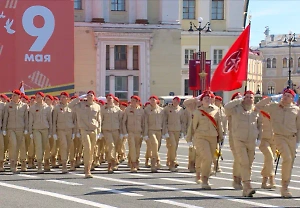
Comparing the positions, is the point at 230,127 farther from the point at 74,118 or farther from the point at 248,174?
the point at 74,118

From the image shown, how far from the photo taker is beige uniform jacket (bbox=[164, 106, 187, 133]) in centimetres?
2006

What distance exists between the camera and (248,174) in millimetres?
13578

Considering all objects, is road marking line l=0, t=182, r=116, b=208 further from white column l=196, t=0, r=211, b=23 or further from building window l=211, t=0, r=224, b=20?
building window l=211, t=0, r=224, b=20

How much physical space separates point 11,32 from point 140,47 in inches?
734

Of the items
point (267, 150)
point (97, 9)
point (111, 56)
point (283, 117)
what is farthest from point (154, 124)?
point (111, 56)

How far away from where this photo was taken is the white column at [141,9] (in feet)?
179

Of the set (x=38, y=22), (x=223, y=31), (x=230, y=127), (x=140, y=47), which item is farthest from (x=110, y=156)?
(x=223, y=31)

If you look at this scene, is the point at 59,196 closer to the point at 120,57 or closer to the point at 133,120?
the point at 133,120

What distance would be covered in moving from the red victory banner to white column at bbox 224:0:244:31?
26.2 m

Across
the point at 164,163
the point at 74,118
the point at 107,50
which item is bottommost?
the point at 164,163

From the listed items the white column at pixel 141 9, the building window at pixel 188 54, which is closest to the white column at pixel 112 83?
the white column at pixel 141 9

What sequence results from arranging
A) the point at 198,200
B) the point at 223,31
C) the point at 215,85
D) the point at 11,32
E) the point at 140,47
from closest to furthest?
the point at 198,200 < the point at 215,85 < the point at 11,32 < the point at 140,47 < the point at 223,31

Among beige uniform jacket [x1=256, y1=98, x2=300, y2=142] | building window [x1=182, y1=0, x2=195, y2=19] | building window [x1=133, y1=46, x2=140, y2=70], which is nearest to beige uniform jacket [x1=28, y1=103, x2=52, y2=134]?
beige uniform jacket [x1=256, y1=98, x2=300, y2=142]

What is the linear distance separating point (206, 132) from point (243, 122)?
1.26 meters
